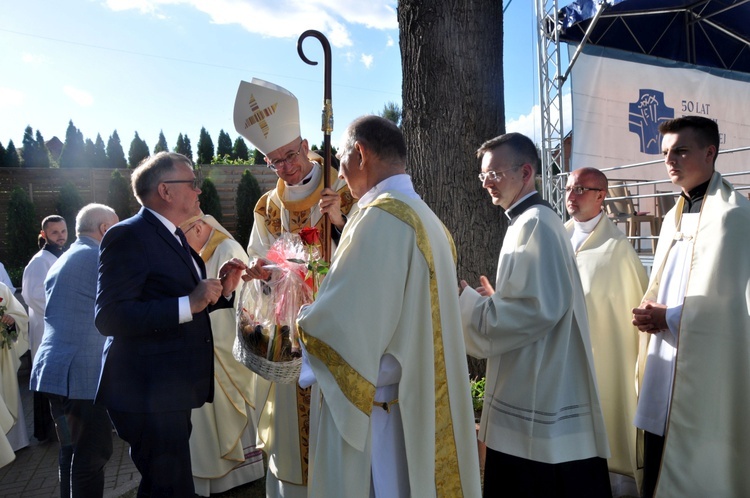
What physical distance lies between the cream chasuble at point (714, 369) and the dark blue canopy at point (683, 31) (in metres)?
9.76

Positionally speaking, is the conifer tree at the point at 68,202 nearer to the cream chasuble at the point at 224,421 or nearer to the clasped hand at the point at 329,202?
the cream chasuble at the point at 224,421

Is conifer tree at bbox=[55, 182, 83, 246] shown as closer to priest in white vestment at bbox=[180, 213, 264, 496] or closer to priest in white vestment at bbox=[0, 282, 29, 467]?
priest in white vestment at bbox=[0, 282, 29, 467]

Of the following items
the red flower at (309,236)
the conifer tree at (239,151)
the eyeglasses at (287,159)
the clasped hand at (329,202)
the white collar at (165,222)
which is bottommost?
the red flower at (309,236)

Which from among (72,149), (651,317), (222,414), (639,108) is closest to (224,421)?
(222,414)

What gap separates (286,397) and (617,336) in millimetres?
2113

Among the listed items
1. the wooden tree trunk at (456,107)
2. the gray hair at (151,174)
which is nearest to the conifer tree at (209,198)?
the wooden tree trunk at (456,107)

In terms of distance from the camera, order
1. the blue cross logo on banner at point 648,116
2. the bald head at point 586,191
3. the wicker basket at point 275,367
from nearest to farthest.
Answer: the wicker basket at point 275,367 → the bald head at point 586,191 → the blue cross logo on banner at point 648,116

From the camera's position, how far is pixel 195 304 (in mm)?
Result: 2506

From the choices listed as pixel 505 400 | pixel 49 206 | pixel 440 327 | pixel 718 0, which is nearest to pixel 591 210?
pixel 505 400

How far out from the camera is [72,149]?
77.9 ft

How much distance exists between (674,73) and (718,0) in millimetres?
1967

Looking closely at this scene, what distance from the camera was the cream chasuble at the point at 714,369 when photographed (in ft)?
9.32

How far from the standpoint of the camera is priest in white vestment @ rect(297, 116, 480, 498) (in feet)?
6.84

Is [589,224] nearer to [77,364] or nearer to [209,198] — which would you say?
[77,364]
